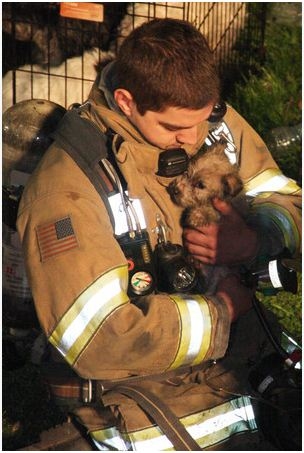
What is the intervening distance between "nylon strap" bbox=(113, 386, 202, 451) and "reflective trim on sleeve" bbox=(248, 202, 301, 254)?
1.01m

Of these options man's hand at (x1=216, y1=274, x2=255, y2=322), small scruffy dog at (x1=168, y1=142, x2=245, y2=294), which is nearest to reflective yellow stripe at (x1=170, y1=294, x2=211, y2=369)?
man's hand at (x1=216, y1=274, x2=255, y2=322)

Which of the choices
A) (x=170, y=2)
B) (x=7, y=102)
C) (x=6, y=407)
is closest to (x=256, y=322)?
(x=6, y=407)

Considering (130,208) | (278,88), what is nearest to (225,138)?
(130,208)

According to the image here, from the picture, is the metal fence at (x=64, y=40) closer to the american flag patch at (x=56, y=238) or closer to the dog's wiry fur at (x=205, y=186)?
the dog's wiry fur at (x=205, y=186)

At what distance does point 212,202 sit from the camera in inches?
174

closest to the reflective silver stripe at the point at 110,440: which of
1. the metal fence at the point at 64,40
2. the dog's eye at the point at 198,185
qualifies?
the dog's eye at the point at 198,185

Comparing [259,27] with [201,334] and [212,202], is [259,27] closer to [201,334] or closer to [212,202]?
[212,202]

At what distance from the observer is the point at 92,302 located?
3.67m

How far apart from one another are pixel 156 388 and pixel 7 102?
4.13 meters

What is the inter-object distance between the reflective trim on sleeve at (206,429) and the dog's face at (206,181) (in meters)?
0.91

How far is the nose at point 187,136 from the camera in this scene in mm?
4078

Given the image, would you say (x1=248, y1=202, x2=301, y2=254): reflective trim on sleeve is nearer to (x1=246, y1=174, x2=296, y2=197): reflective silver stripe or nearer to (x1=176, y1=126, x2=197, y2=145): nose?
(x1=246, y1=174, x2=296, y2=197): reflective silver stripe

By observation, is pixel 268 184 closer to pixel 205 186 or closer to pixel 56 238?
pixel 205 186

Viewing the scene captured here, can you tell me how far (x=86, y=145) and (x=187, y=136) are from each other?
463mm
